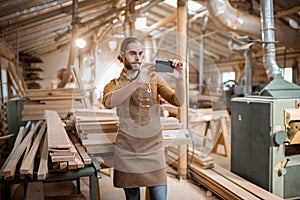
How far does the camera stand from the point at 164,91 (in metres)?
1.53

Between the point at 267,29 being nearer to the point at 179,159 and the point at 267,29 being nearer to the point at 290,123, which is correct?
the point at 290,123

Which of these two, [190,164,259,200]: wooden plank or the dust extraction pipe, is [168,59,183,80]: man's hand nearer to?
[190,164,259,200]: wooden plank

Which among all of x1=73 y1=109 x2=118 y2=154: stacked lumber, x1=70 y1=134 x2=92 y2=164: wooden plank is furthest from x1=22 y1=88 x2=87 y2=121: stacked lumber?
x1=73 y1=109 x2=118 y2=154: stacked lumber

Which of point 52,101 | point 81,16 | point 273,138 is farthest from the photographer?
point 81,16

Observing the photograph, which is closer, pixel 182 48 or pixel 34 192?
pixel 34 192

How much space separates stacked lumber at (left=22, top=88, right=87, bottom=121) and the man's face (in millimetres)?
2032

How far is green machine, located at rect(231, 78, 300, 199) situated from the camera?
87.5 inches

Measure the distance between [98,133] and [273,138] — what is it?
136cm

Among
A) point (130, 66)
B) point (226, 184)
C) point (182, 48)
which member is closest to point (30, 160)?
point (130, 66)

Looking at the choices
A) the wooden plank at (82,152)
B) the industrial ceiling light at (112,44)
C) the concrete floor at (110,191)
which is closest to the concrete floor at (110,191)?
the concrete floor at (110,191)

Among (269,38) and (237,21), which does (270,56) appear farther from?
(237,21)

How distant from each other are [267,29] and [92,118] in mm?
1769

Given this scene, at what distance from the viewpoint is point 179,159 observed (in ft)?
9.75

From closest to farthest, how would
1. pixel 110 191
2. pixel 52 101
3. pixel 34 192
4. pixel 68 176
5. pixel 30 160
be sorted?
pixel 68 176
pixel 30 160
pixel 34 192
pixel 110 191
pixel 52 101
